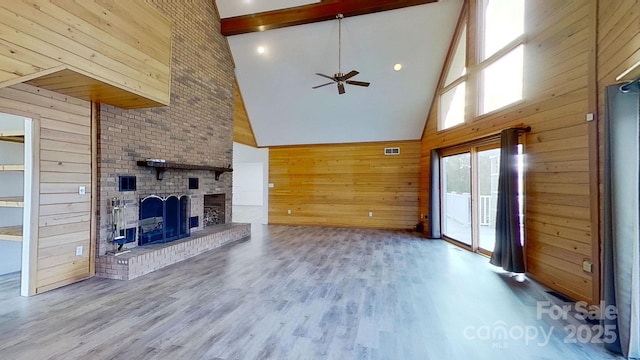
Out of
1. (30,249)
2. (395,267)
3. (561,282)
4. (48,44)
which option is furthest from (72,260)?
(561,282)

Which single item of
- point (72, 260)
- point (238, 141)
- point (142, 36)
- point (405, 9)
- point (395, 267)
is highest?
point (405, 9)

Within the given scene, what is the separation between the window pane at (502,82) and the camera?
4116 millimetres

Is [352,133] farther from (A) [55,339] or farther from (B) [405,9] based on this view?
(A) [55,339]

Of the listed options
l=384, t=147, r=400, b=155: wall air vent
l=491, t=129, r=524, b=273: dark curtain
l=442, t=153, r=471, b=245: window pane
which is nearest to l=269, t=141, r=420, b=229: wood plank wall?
l=384, t=147, r=400, b=155: wall air vent

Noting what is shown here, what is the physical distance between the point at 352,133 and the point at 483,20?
13.0ft

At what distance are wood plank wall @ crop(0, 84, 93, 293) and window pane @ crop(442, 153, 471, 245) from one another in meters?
6.56

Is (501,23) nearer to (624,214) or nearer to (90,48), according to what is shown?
(624,214)

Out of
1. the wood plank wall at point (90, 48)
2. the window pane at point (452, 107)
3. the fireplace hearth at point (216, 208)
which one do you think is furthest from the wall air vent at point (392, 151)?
the wood plank wall at point (90, 48)

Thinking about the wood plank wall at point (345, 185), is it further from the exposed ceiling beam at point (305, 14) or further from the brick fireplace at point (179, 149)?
the exposed ceiling beam at point (305, 14)

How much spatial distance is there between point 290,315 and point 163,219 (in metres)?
3.30

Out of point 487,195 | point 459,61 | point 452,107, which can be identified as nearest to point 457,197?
point 487,195

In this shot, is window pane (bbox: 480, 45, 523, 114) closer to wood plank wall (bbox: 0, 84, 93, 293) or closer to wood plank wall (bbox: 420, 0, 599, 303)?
wood plank wall (bbox: 420, 0, 599, 303)

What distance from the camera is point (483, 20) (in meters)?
4.98

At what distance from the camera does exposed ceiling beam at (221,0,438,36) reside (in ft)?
17.2
